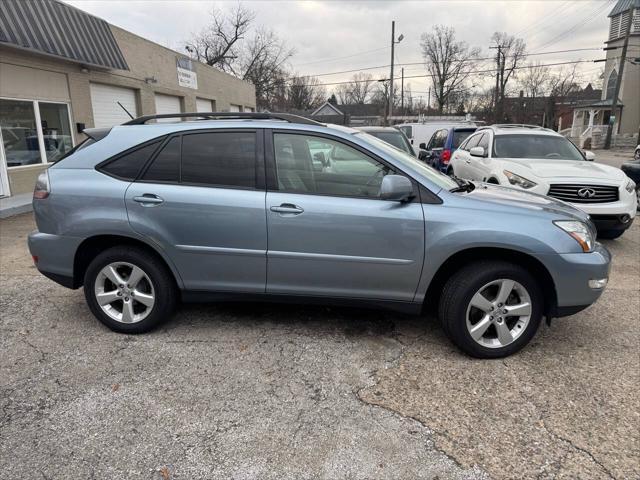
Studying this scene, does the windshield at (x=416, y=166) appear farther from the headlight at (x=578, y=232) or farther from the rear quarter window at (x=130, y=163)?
the rear quarter window at (x=130, y=163)

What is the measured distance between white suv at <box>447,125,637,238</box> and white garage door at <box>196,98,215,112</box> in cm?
1535

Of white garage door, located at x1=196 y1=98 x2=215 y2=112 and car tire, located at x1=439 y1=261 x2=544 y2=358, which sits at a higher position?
white garage door, located at x1=196 y1=98 x2=215 y2=112

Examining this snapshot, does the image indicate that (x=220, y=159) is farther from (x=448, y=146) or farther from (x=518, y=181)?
(x=448, y=146)

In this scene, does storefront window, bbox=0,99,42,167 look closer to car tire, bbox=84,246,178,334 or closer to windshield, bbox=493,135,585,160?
car tire, bbox=84,246,178,334

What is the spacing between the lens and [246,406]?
2889 millimetres

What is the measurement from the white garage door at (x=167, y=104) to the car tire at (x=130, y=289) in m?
14.1

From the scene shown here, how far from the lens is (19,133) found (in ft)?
34.0

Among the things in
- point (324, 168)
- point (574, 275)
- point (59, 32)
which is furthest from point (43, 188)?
point (59, 32)

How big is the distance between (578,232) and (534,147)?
16.2 feet

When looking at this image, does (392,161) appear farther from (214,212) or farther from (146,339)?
(146,339)

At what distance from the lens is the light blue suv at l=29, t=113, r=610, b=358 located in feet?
10.8

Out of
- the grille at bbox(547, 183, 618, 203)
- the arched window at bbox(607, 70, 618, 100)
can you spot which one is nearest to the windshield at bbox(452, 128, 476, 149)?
the grille at bbox(547, 183, 618, 203)

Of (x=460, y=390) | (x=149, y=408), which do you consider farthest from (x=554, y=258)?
(x=149, y=408)

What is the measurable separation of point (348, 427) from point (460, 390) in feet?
2.80
